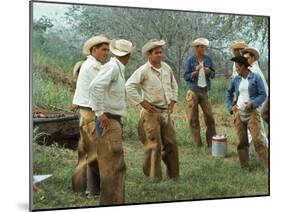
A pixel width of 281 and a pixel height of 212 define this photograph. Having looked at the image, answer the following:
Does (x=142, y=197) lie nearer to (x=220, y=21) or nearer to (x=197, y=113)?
(x=197, y=113)

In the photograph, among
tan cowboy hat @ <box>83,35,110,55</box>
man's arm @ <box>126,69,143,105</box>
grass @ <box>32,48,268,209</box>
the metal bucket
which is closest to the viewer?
grass @ <box>32,48,268,209</box>

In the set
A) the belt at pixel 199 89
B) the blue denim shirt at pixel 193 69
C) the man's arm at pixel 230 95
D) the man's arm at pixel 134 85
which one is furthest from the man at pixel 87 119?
the man's arm at pixel 230 95

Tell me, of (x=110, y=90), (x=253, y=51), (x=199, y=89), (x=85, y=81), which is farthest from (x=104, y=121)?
(x=253, y=51)

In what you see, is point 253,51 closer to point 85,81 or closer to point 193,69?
point 193,69

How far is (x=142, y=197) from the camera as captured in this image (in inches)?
235

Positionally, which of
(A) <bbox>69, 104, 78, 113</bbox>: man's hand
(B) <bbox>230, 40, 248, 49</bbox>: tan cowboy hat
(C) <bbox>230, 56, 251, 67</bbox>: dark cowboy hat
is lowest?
(A) <bbox>69, 104, 78, 113</bbox>: man's hand

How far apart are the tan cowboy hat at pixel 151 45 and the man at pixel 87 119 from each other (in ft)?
1.29

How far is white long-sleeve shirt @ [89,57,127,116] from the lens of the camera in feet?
18.7

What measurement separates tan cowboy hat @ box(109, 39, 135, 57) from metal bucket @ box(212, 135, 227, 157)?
129 centimetres

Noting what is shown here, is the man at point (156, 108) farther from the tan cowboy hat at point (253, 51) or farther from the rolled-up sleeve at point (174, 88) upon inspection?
the tan cowboy hat at point (253, 51)

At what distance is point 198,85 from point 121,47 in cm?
94

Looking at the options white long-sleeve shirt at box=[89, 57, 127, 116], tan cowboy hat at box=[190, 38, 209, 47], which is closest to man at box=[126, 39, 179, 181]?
white long-sleeve shirt at box=[89, 57, 127, 116]

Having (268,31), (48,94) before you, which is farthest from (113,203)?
(268,31)

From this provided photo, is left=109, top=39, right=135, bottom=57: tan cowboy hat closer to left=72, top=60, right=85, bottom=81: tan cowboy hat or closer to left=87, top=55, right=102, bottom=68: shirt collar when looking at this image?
left=87, top=55, right=102, bottom=68: shirt collar
